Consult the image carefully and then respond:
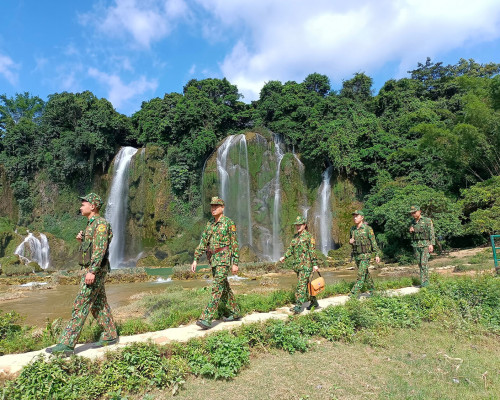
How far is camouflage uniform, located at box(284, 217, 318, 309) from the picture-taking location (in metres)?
6.30

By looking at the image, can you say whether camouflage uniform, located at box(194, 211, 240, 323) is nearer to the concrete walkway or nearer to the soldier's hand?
the concrete walkway

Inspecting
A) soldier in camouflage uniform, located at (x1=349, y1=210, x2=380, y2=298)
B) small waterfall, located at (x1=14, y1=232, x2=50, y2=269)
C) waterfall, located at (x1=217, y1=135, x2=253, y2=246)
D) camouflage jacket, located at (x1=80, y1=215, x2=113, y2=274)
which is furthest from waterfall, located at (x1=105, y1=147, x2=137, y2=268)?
camouflage jacket, located at (x1=80, y1=215, x2=113, y2=274)

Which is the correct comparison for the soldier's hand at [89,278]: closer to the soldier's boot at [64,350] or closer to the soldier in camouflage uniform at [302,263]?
the soldier's boot at [64,350]

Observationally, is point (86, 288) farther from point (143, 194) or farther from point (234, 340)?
point (143, 194)

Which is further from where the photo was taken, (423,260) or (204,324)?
(423,260)

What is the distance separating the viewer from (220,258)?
5.46m

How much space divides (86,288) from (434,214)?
17248 millimetres

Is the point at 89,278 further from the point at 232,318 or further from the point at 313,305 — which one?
the point at 313,305

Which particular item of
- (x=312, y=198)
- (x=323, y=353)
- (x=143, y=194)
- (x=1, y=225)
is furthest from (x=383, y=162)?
(x=1, y=225)

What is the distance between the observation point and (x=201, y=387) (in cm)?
372

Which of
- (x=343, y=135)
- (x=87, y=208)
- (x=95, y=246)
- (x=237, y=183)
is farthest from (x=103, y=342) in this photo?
(x=343, y=135)

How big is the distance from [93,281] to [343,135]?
23.5m

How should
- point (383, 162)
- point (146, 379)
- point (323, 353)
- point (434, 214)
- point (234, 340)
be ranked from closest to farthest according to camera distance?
point (146, 379), point (234, 340), point (323, 353), point (434, 214), point (383, 162)

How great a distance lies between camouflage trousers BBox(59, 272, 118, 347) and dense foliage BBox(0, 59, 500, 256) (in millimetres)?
15923
